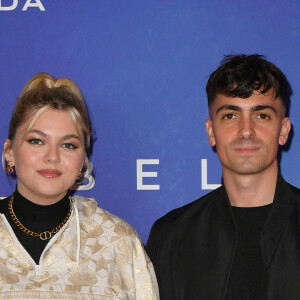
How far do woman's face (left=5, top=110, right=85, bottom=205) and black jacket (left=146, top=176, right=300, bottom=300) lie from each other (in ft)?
1.48

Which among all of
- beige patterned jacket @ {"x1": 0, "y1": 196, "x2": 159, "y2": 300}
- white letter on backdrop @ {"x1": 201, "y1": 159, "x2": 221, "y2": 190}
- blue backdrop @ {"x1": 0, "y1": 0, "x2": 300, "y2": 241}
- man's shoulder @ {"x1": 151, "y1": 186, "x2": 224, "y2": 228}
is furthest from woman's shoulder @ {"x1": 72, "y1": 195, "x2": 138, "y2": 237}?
white letter on backdrop @ {"x1": 201, "y1": 159, "x2": 221, "y2": 190}

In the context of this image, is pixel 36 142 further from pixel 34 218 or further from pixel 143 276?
pixel 143 276

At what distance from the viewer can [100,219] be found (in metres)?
2.15

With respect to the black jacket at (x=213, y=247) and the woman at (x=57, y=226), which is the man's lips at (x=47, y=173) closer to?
the woman at (x=57, y=226)

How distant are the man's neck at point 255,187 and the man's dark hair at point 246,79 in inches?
10.8

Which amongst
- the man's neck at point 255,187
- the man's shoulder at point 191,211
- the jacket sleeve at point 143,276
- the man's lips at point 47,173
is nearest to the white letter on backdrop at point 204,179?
the man's shoulder at point 191,211

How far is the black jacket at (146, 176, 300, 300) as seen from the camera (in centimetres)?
208

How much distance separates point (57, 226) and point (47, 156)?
0.79ft

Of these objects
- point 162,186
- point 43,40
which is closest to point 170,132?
point 162,186

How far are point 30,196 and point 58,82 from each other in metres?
0.42

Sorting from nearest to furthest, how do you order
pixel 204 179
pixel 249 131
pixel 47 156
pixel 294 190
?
pixel 47 156, pixel 249 131, pixel 294 190, pixel 204 179

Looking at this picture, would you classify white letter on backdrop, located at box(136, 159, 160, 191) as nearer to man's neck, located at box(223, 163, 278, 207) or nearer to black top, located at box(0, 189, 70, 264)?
man's neck, located at box(223, 163, 278, 207)

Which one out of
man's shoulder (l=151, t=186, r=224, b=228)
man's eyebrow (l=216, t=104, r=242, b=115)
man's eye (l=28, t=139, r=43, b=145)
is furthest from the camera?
man's shoulder (l=151, t=186, r=224, b=228)

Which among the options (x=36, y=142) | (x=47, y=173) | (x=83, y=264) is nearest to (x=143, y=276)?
(x=83, y=264)
